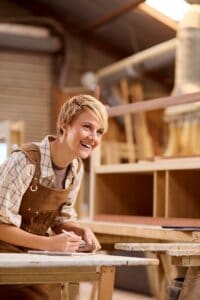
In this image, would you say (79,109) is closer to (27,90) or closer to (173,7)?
(173,7)

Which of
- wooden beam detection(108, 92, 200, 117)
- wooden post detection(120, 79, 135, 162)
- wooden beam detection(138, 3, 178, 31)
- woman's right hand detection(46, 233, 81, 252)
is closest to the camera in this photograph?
woman's right hand detection(46, 233, 81, 252)

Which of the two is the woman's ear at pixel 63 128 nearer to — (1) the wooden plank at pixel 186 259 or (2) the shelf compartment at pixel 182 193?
(1) the wooden plank at pixel 186 259

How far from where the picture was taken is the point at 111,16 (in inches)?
303

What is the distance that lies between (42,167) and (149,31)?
5231 millimetres

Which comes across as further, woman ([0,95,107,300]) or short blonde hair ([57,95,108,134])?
short blonde hair ([57,95,108,134])

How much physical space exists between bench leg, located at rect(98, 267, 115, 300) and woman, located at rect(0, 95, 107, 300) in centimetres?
26

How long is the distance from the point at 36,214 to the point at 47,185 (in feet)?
0.47

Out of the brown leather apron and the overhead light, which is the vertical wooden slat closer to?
the overhead light

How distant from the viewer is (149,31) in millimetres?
7785

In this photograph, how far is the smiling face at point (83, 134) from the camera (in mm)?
2840

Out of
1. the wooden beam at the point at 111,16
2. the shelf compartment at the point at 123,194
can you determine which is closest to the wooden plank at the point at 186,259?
the shelf compartment at the point at 123,194

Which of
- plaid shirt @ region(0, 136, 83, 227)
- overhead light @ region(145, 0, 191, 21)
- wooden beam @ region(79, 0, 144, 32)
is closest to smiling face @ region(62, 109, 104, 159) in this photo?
plaid shirt @ region(0, 136, 83, 227)

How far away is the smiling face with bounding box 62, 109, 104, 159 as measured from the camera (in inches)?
112

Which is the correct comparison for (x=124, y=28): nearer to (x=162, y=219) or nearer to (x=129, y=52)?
(x=129, y=52)
